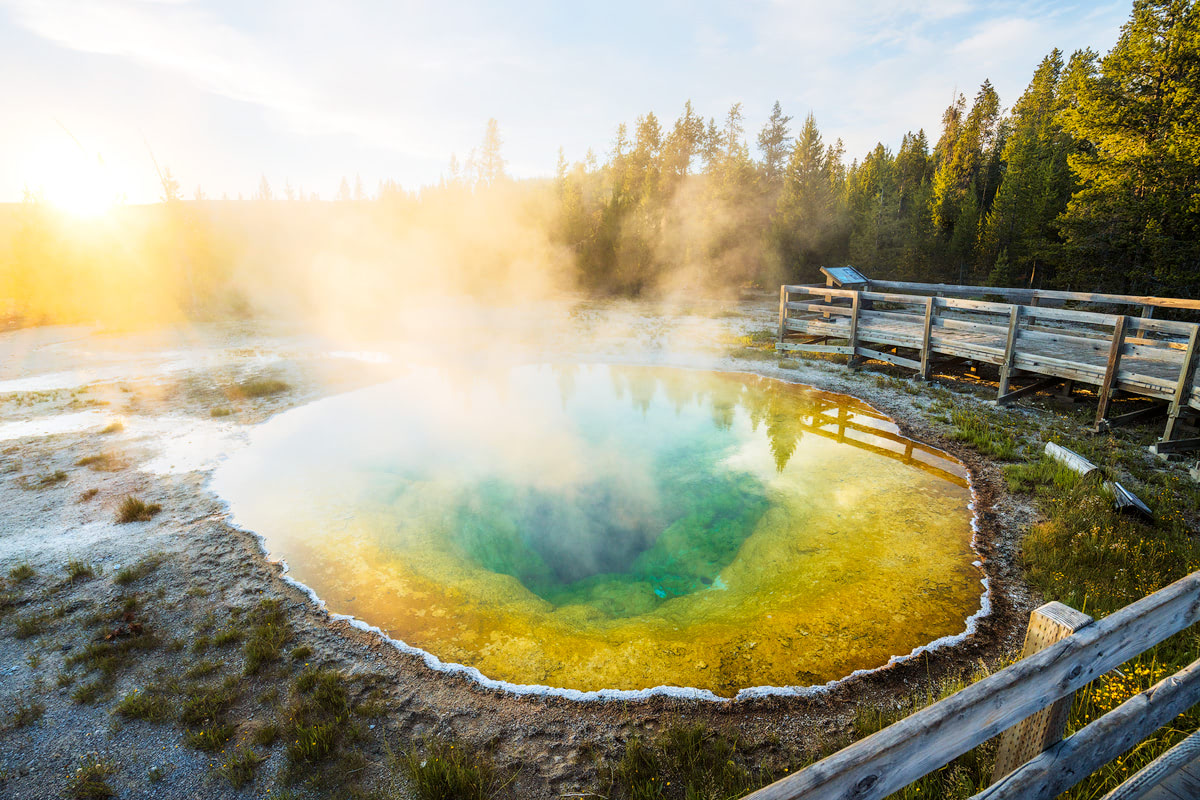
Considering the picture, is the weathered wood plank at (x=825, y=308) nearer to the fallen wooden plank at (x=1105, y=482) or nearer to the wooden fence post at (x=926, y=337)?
the wooden fence post at (x=926, y=337)

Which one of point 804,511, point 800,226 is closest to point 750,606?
point 804,511

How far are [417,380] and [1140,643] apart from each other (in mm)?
13742

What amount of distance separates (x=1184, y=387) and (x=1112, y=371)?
38.4 inches

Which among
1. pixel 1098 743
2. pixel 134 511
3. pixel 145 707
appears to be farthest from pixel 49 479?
pixel 1098 743

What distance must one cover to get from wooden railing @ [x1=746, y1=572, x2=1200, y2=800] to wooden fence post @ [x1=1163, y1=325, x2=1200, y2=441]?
24.6ft

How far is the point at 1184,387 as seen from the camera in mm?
7285

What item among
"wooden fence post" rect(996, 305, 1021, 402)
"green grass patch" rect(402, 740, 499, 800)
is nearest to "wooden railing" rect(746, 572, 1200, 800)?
"green grass patch" rect(402, 740, 499, 800)

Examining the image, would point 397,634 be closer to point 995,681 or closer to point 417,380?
point 995,681

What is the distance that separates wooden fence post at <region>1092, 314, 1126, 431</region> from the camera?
8070 millimetres

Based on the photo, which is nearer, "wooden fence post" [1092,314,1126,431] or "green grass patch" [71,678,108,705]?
"green grass patch" [71,678,108,705]

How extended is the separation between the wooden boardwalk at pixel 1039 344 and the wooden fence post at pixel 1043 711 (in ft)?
26.3

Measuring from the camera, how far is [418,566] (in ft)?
19.5

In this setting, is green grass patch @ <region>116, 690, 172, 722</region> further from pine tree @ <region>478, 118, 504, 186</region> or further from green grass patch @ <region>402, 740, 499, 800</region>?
pine tree @ <region>478, 118, 504, 186</region>

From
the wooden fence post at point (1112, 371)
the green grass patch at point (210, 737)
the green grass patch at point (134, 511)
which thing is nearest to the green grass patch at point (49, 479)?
the green grass patch at point (134, 511)
